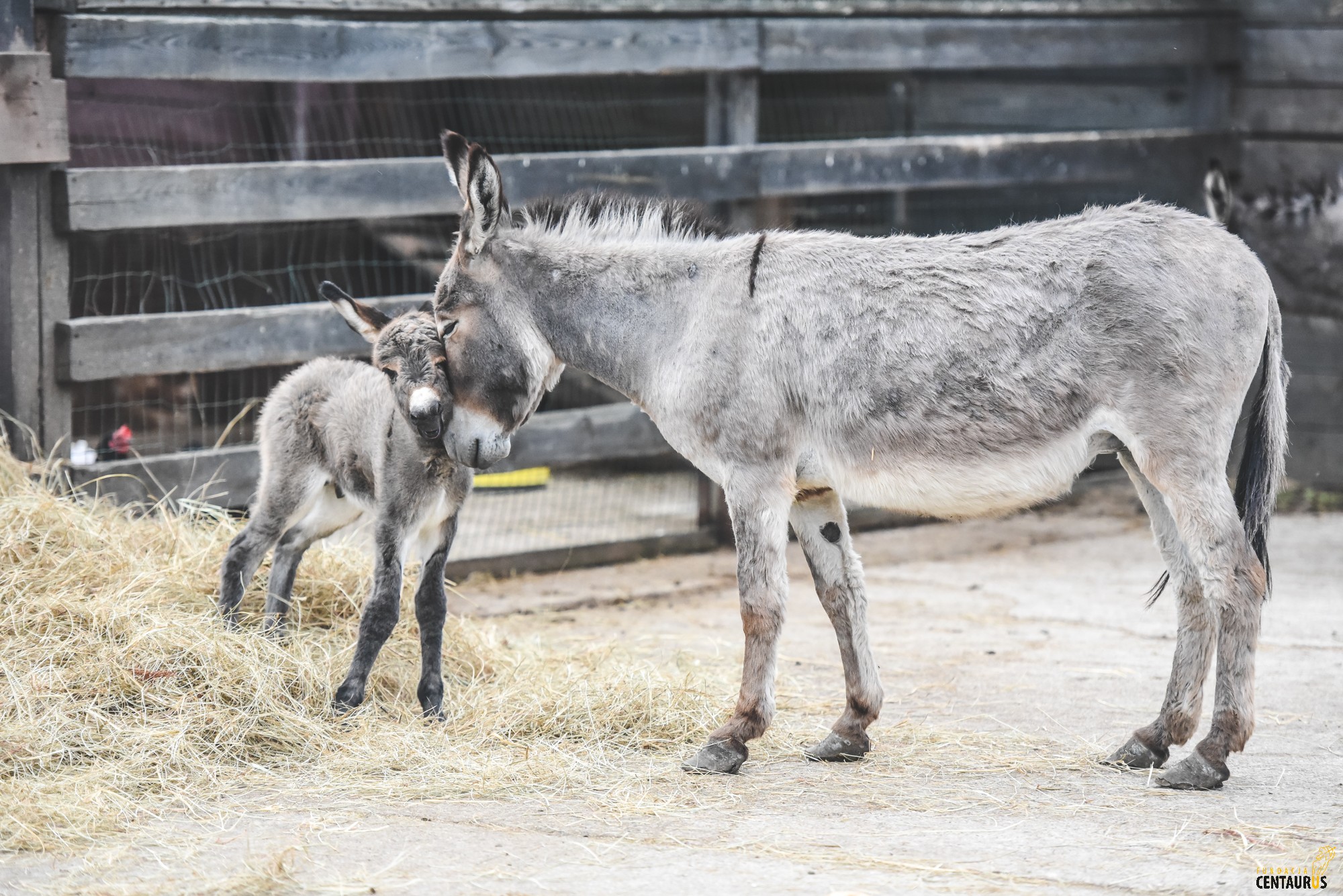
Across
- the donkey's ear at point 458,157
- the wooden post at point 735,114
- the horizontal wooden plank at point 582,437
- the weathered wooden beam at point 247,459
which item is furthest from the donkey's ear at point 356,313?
the wooden post at point 735,114

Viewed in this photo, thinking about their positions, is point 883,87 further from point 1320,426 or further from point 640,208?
point 640,208

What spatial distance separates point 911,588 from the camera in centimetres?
733

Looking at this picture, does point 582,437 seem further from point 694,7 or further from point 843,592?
point 843,592

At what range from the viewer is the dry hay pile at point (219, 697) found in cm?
421

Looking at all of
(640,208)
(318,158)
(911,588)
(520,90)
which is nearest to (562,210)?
(640,208)

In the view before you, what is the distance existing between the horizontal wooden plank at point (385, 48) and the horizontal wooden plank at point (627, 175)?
1.31ft

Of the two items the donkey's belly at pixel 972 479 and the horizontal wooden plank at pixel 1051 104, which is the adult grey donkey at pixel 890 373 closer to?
the donkey's belly at pixel 972 479

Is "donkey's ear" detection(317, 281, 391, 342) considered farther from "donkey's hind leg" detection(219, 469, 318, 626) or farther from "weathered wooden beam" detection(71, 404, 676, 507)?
"weathered wooden beam" detection(71, 404, 676, 507)

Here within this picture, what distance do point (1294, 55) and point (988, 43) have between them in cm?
209

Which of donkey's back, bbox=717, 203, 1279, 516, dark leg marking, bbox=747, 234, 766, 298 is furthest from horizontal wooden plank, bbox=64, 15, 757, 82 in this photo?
donkey's back, bbox=717, 203, 1279, 516

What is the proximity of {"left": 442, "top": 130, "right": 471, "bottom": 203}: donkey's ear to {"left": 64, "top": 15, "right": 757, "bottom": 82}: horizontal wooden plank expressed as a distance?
210cm

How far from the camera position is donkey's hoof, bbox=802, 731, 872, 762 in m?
4.57

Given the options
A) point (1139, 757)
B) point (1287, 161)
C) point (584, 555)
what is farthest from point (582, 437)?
point (1287, 161)

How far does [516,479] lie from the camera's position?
838cm
